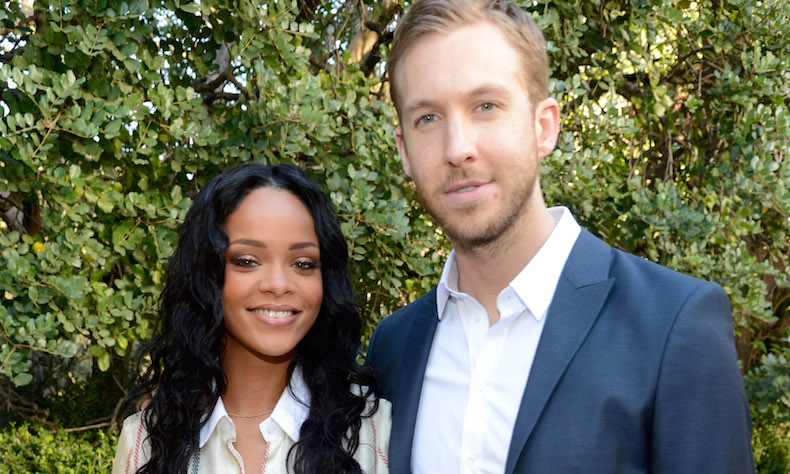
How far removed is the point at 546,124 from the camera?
8.19 ft

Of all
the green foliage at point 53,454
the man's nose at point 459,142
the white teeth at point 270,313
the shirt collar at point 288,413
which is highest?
the man's nose at point 459,142

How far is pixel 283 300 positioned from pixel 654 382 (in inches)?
53.0

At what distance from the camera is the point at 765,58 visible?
4.63 m

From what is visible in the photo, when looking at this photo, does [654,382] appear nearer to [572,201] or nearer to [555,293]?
[555,293]

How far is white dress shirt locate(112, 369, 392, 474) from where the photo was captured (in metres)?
2.75

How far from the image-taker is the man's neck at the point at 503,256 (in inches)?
92.3

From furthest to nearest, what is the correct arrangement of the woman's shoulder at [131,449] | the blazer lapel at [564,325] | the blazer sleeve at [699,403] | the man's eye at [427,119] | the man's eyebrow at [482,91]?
the woman's shoulder at [131,449] < the man's eye at [427,119] < the man's eyebrow at [482,91] < the blazer lapel at [564,325] < the blazer sleeve at [699,403]

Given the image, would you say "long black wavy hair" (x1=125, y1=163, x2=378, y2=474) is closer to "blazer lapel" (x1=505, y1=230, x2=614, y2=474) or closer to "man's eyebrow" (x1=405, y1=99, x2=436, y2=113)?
"man's eyebrow" (x1=405, y1=99, x2=436, y2=113)

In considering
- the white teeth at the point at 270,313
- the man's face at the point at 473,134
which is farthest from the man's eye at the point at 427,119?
the white teeth at the point at 270,313

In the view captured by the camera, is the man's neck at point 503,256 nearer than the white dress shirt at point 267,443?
Yes

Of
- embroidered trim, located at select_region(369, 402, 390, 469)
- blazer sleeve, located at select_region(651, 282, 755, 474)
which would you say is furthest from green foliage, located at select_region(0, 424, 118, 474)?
blazer sleeve, located at select_region(651, 282, 755, 474)

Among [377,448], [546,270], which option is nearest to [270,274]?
[377,448]

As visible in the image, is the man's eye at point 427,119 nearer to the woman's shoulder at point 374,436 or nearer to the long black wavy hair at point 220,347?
the long black wavy hair at point 220,347

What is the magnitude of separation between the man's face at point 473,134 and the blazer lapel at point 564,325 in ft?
0.75
